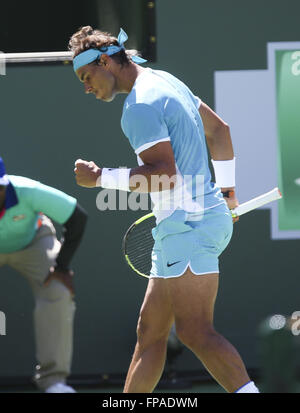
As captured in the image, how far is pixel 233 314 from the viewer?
580cm

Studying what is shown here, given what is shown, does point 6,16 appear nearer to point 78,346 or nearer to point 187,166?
point 78,346

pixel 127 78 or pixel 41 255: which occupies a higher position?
pixel 127 78

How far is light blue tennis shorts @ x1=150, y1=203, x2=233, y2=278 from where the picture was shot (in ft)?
12.4

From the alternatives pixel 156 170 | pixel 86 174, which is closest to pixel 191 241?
pixel 156 170

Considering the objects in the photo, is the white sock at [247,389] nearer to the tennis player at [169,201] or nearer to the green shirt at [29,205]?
the tennis player at [169,201]

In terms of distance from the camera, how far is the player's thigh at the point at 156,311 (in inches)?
156

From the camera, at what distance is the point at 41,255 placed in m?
4.95

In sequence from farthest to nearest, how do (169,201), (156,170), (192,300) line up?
(169,201)
(192,300)
(156,170)

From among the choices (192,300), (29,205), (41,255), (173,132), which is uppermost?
(173,132)

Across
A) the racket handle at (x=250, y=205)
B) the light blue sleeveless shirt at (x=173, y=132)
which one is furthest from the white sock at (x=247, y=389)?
the racket handle at (x=250, y=205)

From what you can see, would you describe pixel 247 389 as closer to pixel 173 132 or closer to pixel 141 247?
pixel 173 132

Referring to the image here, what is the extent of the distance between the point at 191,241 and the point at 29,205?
1152mm

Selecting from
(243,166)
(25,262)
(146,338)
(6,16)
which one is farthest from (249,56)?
(146,338)

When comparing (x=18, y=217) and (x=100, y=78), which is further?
(x=18, y=217)
